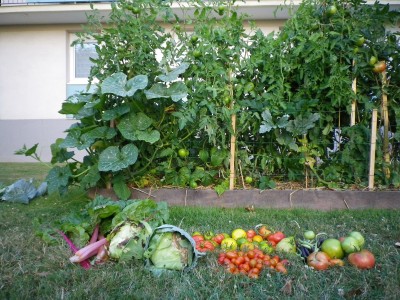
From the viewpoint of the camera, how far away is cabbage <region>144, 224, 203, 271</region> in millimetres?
2146

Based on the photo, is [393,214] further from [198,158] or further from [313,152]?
[198,158]

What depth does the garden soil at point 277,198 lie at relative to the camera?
367 cm

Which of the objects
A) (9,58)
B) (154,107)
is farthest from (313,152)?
(9,58)

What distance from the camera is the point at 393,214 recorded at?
3379 millimetres

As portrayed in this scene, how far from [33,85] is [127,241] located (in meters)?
8.56

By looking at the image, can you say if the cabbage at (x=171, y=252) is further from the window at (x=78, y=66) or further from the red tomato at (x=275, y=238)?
the window at (x=78, y=66)

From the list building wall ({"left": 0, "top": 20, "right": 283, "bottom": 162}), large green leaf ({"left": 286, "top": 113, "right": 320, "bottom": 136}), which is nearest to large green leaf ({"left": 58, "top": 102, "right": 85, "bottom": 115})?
large green leaf ({"left": 286, "top": 113, "right": 320, "bottom": 136})

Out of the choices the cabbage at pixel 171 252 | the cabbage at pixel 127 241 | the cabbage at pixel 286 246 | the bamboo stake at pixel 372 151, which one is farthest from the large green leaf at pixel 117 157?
the bamboo stake at pixel 372 151

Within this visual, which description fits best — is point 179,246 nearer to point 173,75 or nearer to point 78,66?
point 173,75

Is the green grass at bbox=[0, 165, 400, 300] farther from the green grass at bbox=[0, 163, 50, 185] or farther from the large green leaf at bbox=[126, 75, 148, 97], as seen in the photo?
the green grass at bbox=[0, 163, 50, 185]

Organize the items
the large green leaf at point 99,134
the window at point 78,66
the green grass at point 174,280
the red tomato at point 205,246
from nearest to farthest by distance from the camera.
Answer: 1. the green grass at point 174,280
2. the red tomato at point 205,246
3. the large green leaf at point 99,134
4. the window at point 78,66

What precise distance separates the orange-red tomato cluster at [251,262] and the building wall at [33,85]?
8.14m

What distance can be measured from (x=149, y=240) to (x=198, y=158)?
186cm

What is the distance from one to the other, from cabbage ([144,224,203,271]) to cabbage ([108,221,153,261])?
8cm
